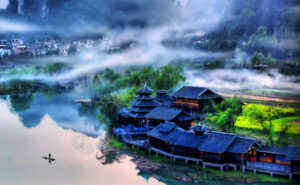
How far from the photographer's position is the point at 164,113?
3075cm

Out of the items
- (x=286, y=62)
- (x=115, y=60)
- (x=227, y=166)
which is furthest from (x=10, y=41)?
(x=227, y=166)

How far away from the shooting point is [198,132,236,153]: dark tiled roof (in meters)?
21.4

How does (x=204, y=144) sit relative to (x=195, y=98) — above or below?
below

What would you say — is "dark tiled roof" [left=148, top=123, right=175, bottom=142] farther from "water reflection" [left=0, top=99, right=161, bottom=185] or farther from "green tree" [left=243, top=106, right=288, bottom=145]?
"green tree" [left=243, top=106, right=288, bottom=145]

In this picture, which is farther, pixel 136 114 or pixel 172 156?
pixel 136 114

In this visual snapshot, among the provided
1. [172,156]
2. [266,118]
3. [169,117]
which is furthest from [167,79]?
[172,156]

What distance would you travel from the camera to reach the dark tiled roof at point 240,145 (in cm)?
2083

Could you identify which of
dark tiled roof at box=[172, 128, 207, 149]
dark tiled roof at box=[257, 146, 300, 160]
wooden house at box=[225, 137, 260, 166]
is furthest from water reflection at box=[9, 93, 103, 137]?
dark tiled roof at box=[257, 146, 300, 160]

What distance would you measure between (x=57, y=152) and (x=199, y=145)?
13697 millimetres

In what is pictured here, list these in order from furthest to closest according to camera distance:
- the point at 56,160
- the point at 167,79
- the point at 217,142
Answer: the point at 167,79, the point at 56,160, the point at 217,142

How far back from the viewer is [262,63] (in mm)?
44406

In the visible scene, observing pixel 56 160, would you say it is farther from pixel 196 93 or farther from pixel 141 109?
pixel 196 93

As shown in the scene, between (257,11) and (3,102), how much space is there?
50.2m

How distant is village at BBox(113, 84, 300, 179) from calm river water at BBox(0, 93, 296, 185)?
2316mm
